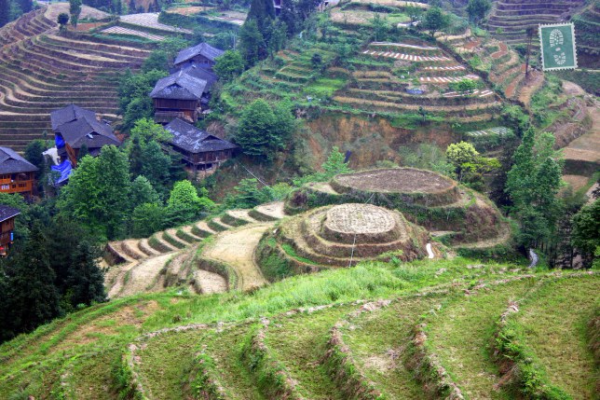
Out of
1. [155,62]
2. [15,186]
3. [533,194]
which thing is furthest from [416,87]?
[15,186]

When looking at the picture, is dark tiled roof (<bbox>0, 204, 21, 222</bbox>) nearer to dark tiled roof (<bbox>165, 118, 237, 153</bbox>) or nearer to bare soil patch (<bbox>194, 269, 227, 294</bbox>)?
dark tiled roof (<bbox>165, 118, 237, 153</bbox>)

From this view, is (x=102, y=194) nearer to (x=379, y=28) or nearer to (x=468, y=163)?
(x=468, y=163)

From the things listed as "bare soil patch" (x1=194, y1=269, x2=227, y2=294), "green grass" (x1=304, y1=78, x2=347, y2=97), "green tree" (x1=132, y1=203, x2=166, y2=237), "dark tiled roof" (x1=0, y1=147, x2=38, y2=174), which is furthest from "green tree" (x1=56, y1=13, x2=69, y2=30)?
"bare soil patch" (x1=194, y1=269, x2=227, y2=294)

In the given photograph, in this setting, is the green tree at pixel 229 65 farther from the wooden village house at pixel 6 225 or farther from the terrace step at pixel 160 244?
the terrace step at pixel 160 244

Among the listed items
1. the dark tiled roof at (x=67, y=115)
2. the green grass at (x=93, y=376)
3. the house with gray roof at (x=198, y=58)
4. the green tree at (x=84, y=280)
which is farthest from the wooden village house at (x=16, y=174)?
the green grass at (x=93, y=376)

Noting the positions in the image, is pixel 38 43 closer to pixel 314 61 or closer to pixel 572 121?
pixel 314 61

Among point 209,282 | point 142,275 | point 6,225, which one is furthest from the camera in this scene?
point 6,225
